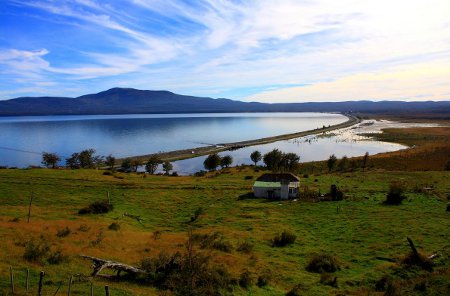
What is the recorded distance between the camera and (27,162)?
12950 centimetres

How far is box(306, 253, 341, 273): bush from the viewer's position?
88.7ft

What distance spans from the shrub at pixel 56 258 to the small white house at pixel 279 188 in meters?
35.4

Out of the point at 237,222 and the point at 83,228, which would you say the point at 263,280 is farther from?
the point at 83,228

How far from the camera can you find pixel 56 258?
24.8m

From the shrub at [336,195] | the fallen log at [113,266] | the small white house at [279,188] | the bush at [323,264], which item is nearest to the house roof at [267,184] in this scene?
the small white house at [279,188]

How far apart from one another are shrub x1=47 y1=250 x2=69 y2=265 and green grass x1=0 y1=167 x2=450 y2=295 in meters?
0.73

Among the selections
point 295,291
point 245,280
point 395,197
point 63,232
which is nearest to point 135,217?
point 63,232

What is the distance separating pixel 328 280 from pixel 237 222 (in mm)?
18966

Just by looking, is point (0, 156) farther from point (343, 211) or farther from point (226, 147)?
point (343, 211)

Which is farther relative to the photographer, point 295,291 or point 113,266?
point 113,266

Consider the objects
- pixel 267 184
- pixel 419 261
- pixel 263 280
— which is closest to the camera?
pixel 263 280

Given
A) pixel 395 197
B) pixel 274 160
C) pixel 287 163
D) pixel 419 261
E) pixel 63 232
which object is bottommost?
pixel 287 163

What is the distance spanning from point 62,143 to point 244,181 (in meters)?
145

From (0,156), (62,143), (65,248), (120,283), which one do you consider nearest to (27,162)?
(0,156)
